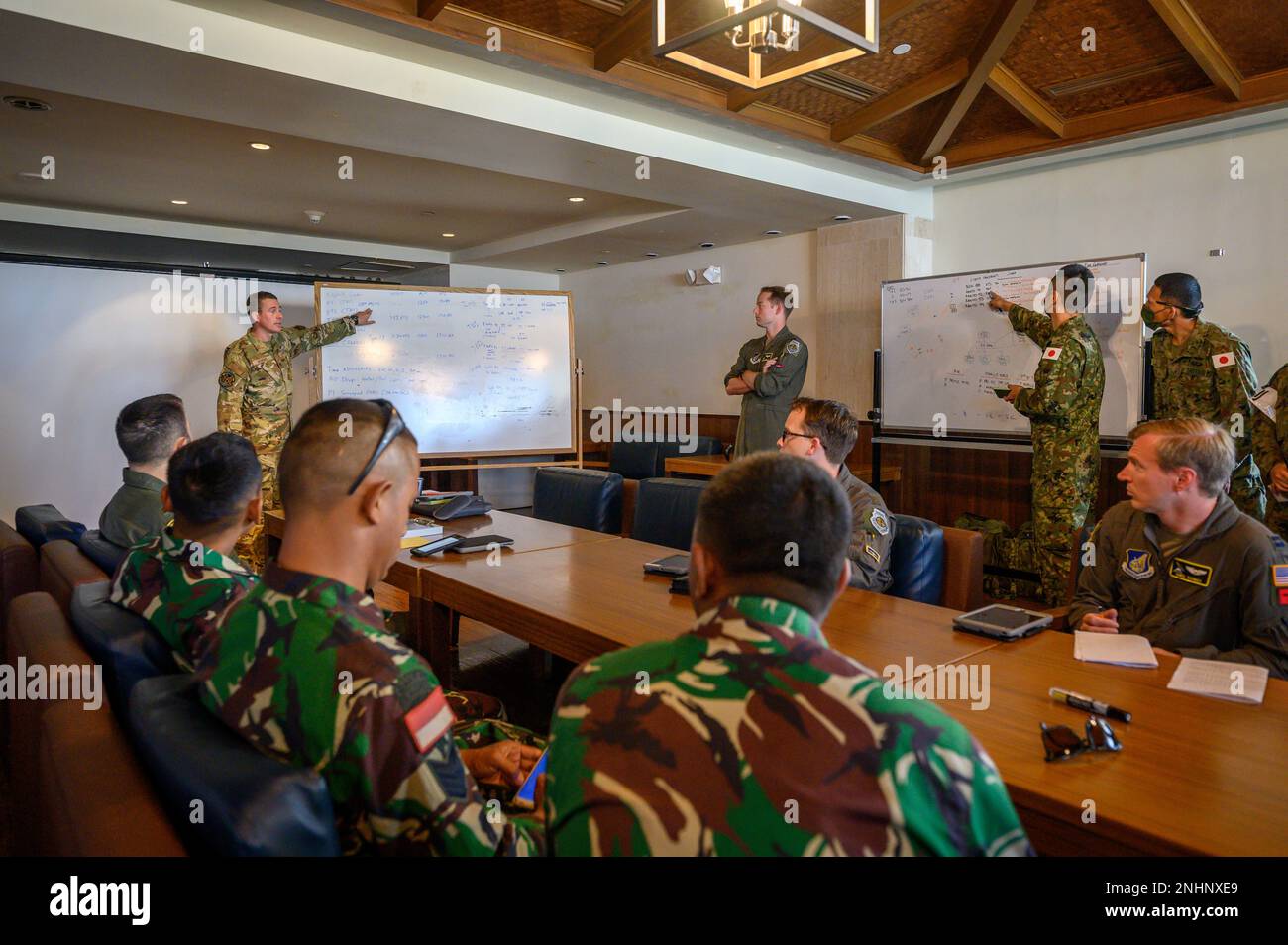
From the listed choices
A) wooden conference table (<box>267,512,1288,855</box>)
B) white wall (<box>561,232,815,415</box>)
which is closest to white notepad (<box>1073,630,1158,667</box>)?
wooden conference table (<box>267,512,1288,855</box>)

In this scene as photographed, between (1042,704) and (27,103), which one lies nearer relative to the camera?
(1042,704)

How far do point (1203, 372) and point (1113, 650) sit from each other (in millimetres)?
2832

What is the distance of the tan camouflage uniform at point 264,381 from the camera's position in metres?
5.62

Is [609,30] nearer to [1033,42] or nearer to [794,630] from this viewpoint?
[1033,42]

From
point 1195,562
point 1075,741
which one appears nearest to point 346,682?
point 1075,741

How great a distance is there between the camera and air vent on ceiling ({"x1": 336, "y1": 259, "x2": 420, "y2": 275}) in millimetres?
8367

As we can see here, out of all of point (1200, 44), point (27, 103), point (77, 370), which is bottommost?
point (77, 370)

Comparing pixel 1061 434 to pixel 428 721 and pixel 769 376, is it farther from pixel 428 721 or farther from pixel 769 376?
pixel 428 721

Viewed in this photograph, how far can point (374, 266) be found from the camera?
866 cm

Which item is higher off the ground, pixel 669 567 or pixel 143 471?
pixel 143 471

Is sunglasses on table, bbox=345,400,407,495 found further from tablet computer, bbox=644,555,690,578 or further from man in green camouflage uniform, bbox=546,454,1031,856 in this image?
tablet computer, bbox=644,555,690,578
